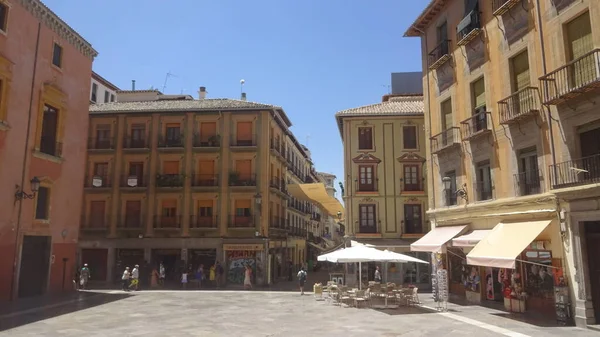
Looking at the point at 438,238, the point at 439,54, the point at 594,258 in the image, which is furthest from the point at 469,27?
the point at 594,258

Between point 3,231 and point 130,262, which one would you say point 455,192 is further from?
point 130,262

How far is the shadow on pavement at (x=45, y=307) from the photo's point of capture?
15.0 metres

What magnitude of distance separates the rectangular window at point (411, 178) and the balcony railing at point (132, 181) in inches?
750

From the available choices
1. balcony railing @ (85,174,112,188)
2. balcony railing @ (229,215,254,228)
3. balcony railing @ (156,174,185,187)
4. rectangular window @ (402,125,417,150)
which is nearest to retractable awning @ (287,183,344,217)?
balcony railing @ (229,215,254,228)

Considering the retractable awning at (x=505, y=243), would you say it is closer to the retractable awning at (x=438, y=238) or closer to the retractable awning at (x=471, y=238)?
the retractable awning at (x=471, y=238)

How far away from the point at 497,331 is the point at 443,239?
692cm

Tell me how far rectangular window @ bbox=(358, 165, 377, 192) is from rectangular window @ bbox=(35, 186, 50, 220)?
18906mm

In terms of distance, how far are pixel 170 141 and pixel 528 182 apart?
25923mm

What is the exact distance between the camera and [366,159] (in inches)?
1253

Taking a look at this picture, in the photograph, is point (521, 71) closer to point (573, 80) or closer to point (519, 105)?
point (519, 105)

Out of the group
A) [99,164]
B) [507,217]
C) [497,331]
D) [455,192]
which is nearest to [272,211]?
[99,164]

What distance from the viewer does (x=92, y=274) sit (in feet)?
109

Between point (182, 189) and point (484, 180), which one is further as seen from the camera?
point (182, 189)

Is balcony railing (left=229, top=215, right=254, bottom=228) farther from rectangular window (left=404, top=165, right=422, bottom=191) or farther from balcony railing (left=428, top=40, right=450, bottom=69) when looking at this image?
balcony railing (left=428, top=40, right=450, bottom=69)
